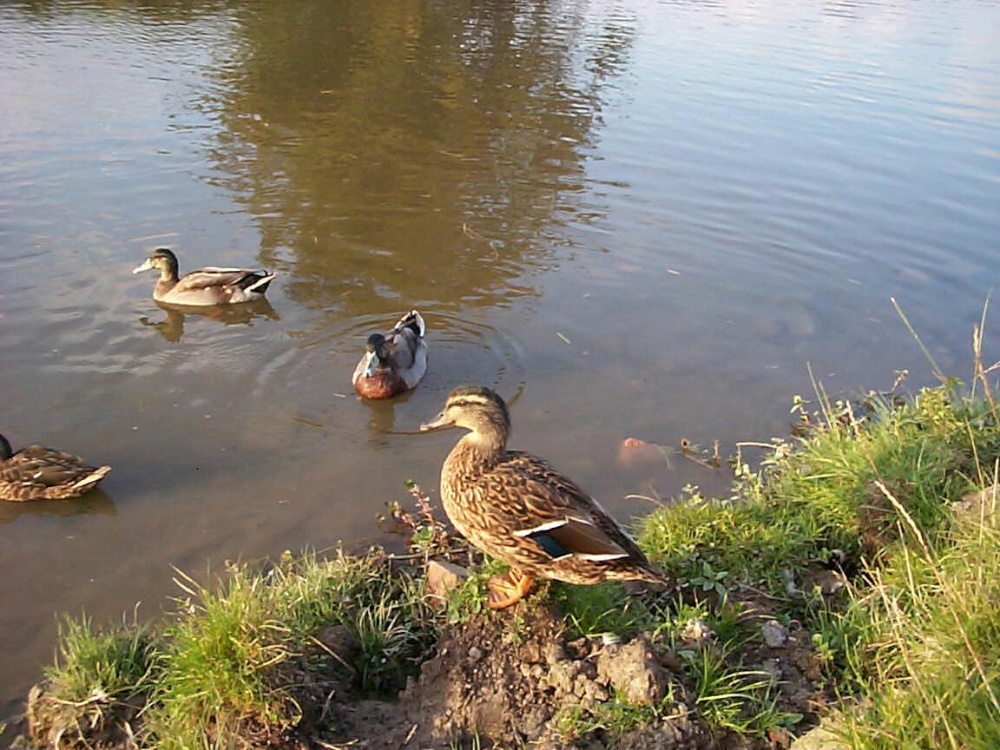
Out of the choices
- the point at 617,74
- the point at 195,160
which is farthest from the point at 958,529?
the point at 617,74

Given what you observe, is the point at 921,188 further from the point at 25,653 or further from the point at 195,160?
the point at 25,653

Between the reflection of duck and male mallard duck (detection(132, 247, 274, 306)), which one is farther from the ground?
male mallard duck (detection(132, 247, 274, 306))

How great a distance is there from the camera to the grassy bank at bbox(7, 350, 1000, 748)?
9.73ft

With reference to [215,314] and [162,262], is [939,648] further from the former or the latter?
[162,262]

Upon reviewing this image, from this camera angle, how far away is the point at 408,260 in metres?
→ 8.66

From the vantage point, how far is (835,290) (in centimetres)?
861

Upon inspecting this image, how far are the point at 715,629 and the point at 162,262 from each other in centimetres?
618

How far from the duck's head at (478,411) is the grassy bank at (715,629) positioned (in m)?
0.56

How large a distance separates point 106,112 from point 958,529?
1171 centimetres

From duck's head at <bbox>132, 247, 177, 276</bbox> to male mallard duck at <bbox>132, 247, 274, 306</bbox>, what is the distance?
0.02m

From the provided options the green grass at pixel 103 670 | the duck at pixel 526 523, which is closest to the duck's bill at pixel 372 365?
the duck at pixel 526 523

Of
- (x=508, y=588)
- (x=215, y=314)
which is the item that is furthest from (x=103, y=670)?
(x=215, y=314)

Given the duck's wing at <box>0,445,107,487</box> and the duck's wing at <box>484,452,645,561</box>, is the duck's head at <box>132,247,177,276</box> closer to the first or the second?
the duck's wing at <box>0,445,107,487</box>

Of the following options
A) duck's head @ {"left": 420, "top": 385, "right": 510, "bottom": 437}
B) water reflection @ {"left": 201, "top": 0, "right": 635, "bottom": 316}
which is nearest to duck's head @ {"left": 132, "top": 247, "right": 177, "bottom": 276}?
A: water reflection @ {"left": 201, "top": 0, "right": 635, "bottom": 316}
